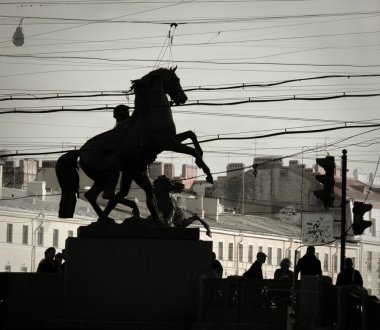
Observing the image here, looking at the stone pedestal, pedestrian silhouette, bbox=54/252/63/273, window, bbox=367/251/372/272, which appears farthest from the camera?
window, bbox=367/251/372/272

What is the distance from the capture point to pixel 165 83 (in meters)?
29.7

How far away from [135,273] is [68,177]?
2951 millimetres

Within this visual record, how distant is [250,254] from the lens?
382ft

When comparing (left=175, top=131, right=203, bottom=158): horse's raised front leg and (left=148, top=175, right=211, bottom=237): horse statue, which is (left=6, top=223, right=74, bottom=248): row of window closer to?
(left=148, top=175, right=211, bottom=237): horse statue

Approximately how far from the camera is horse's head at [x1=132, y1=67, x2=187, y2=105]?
29500 mm

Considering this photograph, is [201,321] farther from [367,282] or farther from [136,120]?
[367,282]

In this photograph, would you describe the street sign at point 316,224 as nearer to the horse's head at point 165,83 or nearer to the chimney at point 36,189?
the chimney at point 36,189

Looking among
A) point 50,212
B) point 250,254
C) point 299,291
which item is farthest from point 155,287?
point 250,254

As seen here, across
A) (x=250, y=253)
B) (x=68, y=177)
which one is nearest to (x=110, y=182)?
(x=68, y=177)

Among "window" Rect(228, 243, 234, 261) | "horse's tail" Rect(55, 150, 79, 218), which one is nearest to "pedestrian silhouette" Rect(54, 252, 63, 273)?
"horse's tail" Rect(55, 150, 79, 218)

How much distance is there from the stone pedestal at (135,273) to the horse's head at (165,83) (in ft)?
8.23

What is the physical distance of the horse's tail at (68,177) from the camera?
3045 cm

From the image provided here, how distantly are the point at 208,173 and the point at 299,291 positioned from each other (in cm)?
322

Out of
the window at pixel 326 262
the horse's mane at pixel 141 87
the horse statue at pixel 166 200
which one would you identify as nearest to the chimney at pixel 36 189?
the window at pixel 326 262
